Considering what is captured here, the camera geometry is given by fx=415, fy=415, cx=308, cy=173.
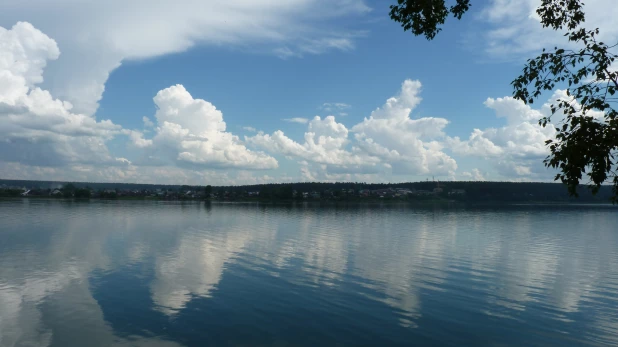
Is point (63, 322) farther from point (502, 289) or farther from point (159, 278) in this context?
point (502, 289)

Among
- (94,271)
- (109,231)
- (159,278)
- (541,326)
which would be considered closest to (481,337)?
(541,326)

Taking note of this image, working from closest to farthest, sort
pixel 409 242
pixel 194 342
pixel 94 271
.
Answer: pixel 194 342 < pixel 94 271 < pixel 409 242

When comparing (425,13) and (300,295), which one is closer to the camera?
(425,13)

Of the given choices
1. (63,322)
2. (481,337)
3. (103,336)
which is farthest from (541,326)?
(63,322)

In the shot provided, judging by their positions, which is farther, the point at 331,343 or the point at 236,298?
the point at 236,298

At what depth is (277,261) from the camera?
34719 mm

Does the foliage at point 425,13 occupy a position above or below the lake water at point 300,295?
above

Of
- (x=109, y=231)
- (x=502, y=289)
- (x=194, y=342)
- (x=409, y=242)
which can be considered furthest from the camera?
(x=109, y=231)

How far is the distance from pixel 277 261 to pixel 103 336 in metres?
18.6

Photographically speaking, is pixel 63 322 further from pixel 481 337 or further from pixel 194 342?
pixel 481 337

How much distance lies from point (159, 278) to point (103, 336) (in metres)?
10.9

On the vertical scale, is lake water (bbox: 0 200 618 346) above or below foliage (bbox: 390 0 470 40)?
below

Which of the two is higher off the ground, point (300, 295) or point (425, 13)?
point (425, 13)

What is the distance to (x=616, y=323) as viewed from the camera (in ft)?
65.6
